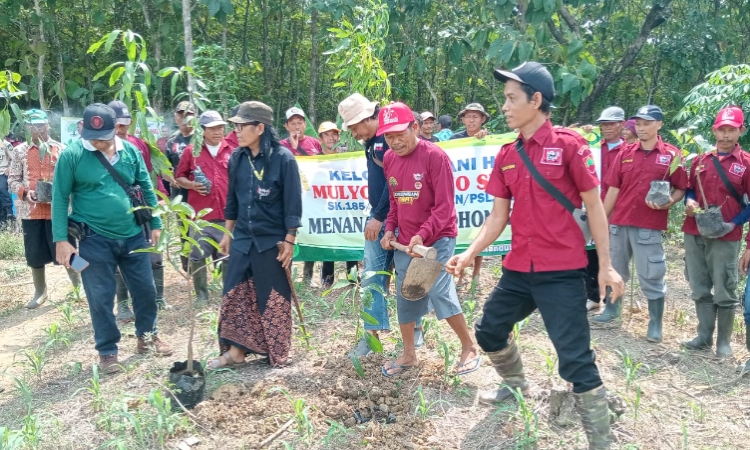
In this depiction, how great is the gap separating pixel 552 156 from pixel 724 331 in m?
2.66

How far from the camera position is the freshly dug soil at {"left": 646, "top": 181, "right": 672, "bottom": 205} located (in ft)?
15.4

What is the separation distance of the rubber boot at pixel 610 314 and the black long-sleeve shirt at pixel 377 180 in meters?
2.33

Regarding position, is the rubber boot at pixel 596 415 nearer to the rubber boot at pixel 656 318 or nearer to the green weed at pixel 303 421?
the green weed at pixel 303 421

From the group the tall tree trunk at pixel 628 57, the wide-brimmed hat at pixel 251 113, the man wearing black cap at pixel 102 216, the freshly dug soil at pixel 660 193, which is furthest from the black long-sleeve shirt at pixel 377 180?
the tall tree trunk at pixel 628 57

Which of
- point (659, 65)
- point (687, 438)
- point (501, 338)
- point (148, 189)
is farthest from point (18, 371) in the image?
point (659, 65)

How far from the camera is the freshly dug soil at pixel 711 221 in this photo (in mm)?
4418

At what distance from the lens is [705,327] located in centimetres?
478

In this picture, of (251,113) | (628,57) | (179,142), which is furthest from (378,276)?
(628,57)

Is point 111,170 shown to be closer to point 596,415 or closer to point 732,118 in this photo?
point 596,415

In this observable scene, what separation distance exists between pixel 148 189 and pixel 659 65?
10.6m

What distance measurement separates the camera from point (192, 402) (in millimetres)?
3611

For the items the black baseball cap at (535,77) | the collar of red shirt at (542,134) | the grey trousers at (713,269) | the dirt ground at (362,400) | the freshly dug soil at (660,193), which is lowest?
the dirt ground at (362,400)

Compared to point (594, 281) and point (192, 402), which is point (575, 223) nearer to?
point (192, 402)

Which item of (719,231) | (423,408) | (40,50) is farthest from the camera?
(40,50)
